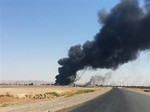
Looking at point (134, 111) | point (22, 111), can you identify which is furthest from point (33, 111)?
point (134, 111)

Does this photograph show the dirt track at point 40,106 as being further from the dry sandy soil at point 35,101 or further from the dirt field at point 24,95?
the dirt field at point 24,95

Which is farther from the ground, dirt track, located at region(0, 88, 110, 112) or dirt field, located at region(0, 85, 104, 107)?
dirt field, located at region(0, 85, 104, 107)

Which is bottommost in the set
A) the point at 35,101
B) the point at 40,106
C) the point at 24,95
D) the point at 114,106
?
the point at 114,106

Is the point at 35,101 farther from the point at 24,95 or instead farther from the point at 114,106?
the point at 114,106

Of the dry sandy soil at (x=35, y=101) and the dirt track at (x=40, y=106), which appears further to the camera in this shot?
the dry sandy soil at (x=35, y=101)

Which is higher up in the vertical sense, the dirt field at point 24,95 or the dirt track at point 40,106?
the dirt field at point 24,95

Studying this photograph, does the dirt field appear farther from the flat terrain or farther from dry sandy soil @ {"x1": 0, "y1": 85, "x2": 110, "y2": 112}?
the flat terrain

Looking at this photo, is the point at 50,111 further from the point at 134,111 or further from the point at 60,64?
the point at 60,64

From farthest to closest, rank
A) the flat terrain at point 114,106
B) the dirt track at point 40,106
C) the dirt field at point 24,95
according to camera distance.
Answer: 1. the dirt field at point 24,95
2. the dirt track at point 40,106
3. the flat terrain at point 114,106

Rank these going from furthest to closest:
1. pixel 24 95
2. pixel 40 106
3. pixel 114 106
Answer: pixel 24 95 < pixel 40 106 < pixel 114 106

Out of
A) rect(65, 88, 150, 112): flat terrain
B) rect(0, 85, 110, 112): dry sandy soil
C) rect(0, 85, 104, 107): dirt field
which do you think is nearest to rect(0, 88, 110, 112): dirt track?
rect(0, 85, 110, 112): dry sandy soil

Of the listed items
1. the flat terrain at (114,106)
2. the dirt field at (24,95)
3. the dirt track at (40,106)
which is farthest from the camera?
the dirt field at (24,95)

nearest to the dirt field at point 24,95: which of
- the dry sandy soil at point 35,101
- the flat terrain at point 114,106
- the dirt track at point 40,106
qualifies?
the dry sandy soil at point 35,101

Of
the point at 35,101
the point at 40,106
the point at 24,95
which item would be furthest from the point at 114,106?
the point at 24,95
